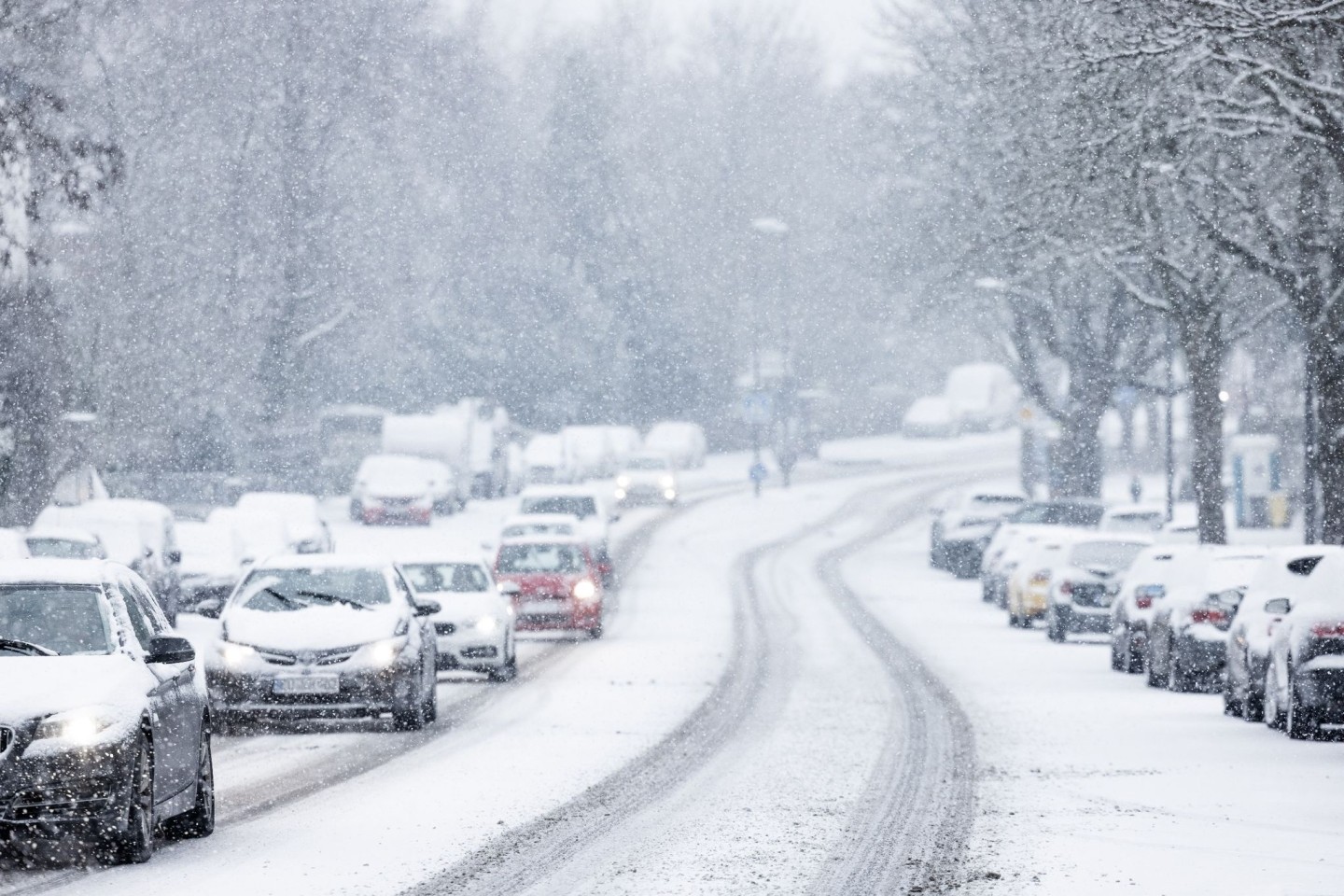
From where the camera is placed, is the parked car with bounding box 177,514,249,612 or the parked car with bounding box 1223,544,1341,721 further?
the parked car with bounding box 177,514,249,612

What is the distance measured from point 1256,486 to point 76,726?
53.5 metres

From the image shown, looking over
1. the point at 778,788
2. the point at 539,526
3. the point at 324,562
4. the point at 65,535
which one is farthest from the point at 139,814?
the point at 539,526

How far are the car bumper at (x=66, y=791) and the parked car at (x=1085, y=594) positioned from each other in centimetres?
2393

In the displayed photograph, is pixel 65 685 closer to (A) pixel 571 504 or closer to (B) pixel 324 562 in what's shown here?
(B) pixel 324 562

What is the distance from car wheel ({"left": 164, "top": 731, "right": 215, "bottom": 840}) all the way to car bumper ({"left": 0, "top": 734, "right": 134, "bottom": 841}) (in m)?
1.45

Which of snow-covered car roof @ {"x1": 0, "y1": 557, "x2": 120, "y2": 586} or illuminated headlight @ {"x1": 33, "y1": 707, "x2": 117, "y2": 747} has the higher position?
snow-covered car roof @ {"x1": 0, "y1": 557, "x2": 120, "y2": 586}

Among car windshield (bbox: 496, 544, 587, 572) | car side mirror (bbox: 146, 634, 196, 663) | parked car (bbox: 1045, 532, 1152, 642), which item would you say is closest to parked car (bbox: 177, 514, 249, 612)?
car windshield (bbox: 496, 544, 587, 572)

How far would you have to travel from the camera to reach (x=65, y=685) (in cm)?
1155

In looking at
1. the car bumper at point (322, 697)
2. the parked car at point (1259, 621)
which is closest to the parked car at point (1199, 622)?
the parked car at point (1259, 621)

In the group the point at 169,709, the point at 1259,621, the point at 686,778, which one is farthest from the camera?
the point at 1259,621

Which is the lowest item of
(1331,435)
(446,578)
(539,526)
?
(539,526)

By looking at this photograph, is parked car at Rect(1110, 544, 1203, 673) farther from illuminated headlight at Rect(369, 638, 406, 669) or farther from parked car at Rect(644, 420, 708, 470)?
parked car at Rect(644, 420, 708, 470)

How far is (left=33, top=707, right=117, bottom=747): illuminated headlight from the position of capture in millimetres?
11297

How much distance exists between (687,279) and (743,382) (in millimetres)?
5111
